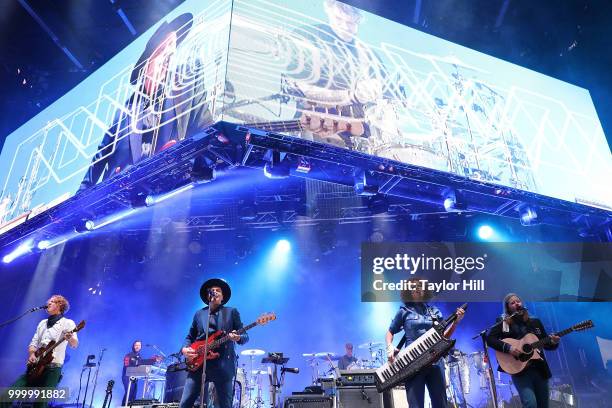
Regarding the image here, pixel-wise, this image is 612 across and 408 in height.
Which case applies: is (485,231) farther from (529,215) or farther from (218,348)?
(218,348)

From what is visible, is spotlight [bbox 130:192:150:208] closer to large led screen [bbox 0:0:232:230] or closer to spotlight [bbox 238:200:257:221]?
large led screen [bbox 0:0:232:230]

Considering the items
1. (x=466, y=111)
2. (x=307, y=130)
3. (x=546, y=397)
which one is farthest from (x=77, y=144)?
(x=546, y=397)

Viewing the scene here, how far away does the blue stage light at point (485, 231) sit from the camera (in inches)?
390

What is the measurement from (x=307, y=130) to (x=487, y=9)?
5786mm

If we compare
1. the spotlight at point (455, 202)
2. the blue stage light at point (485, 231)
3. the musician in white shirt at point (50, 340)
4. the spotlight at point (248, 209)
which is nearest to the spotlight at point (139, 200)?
the spotlight at point (248, 209)

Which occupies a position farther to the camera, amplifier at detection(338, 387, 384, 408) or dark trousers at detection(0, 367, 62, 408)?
amplifier at detection(338, 387, 384, 408)

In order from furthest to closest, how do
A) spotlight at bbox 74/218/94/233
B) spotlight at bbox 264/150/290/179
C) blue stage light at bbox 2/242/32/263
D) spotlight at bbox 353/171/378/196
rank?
1. blue stage light at bbox 2/242/32/263
2. spotlight at bbox 74/218/94/233
3. spotlight at bbox 353/171/378/196
4. spotlight at bbox 264/150/290/179

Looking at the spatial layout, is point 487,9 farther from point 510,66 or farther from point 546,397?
point 546,397

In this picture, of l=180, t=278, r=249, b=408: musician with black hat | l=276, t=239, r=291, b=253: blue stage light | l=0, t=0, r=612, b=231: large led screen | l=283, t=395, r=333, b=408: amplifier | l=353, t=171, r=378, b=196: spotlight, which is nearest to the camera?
l=180, t=278, r=249, b=408: musician with black hat

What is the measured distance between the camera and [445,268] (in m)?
7.89

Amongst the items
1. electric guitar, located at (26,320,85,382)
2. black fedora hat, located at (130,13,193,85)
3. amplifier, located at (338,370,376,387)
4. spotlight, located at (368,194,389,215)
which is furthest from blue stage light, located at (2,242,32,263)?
amplifier, located at (338,370,376,387)

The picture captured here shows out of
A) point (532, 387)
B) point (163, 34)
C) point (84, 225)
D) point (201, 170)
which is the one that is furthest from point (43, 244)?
point (532, 387)

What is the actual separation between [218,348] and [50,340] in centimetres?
212

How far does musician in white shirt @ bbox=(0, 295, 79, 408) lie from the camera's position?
14.9 ft
